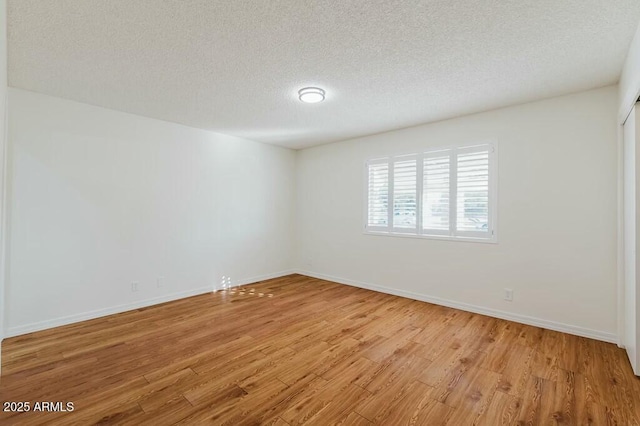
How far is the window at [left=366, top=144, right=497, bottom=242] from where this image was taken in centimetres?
364

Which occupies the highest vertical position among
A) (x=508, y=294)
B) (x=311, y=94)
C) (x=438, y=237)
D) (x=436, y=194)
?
(x=311, y=94)

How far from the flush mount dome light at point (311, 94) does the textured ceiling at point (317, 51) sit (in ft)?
0.39

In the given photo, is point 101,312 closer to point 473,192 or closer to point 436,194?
point 436,194

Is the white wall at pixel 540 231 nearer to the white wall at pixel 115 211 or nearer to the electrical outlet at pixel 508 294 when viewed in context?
the electrical outlet at pixel 508 294

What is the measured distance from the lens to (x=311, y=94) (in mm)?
3057

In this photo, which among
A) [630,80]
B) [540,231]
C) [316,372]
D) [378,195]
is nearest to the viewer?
[630,80]

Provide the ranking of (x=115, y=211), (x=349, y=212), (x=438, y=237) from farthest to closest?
1. (x=349, y=212)
2. (x=438, y=237)
3. (x=115, y=211)

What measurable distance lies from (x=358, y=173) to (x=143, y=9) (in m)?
3.74

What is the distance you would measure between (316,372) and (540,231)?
9.65ft

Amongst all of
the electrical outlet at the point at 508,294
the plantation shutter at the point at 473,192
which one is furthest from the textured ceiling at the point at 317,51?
the electrical outlet at the point at 508,294

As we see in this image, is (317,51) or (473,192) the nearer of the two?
(317,51)

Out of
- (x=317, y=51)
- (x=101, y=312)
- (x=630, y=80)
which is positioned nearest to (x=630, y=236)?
(x=630, y=80)

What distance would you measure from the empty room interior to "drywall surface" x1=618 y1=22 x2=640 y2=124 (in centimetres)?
4

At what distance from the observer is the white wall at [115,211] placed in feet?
10.00
